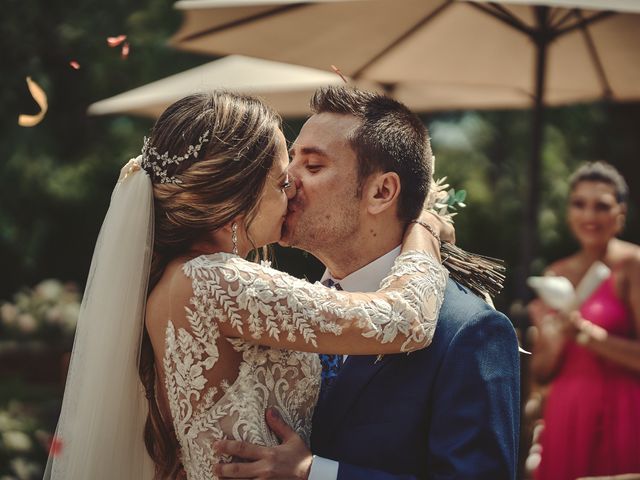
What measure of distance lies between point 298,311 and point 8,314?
6.36 meters

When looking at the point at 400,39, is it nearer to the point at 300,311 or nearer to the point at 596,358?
the point at 596,358

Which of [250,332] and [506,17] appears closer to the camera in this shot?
[250,332]

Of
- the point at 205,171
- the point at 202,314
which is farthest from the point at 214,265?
the point at 205,171

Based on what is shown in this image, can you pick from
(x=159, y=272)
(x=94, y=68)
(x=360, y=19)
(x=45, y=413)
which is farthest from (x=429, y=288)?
(x=94, y=68)

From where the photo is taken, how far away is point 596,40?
17.2ft

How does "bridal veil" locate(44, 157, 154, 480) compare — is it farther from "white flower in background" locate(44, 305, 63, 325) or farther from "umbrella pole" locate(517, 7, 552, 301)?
"white flower in background" locate(44, 305, 63, 325)

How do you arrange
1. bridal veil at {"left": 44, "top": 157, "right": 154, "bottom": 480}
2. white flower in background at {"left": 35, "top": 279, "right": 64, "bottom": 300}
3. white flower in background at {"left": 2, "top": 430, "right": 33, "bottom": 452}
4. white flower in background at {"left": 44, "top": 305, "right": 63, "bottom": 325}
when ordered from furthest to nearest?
1. white flower in background at {"left": 35, "top": 279, "right": 64, "bottom": 300}
2. white flower in background at {"left": 44, "top": 305, "right": 63, "bottom": 325}
3. white flower in background at {"left": 2, "top": 430, "right": 33, "bottom": 452}
4. bridal veil at {"left": 44, "top": 157, "right": 154, "bottom": 480}

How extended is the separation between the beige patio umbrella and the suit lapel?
2193 millimetres

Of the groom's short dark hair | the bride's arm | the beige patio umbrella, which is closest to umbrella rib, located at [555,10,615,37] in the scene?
the beige patio umbrella

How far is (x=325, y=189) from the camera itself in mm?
2920

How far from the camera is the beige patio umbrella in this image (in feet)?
15.5

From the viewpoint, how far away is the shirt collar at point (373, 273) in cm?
296

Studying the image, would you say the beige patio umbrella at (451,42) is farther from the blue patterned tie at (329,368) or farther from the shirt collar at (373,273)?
the blue patterned tie at (329,368)

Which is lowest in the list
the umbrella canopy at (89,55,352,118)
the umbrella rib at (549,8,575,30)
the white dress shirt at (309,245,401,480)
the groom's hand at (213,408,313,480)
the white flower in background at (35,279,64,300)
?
the groom's hand at (213,408,313,480)
